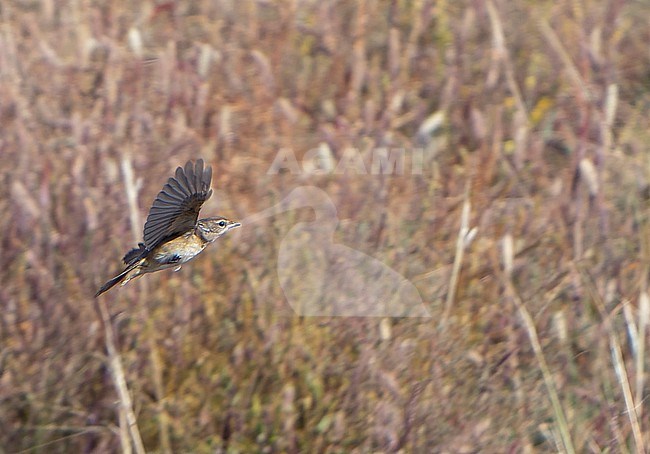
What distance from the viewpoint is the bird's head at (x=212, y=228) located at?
210 centimetres

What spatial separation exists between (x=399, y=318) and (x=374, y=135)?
2.50 ft

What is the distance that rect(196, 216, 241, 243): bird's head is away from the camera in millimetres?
2098

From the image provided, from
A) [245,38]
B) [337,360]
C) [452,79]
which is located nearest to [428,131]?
[452,79]

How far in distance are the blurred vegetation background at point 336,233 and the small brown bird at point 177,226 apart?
49 centimetres

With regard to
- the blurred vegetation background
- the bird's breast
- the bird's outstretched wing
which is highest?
the bird's outstretched wing

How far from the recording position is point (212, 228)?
6.96 feet

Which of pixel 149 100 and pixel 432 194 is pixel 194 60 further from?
pixel 432 194

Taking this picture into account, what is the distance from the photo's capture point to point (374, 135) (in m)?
3.38
